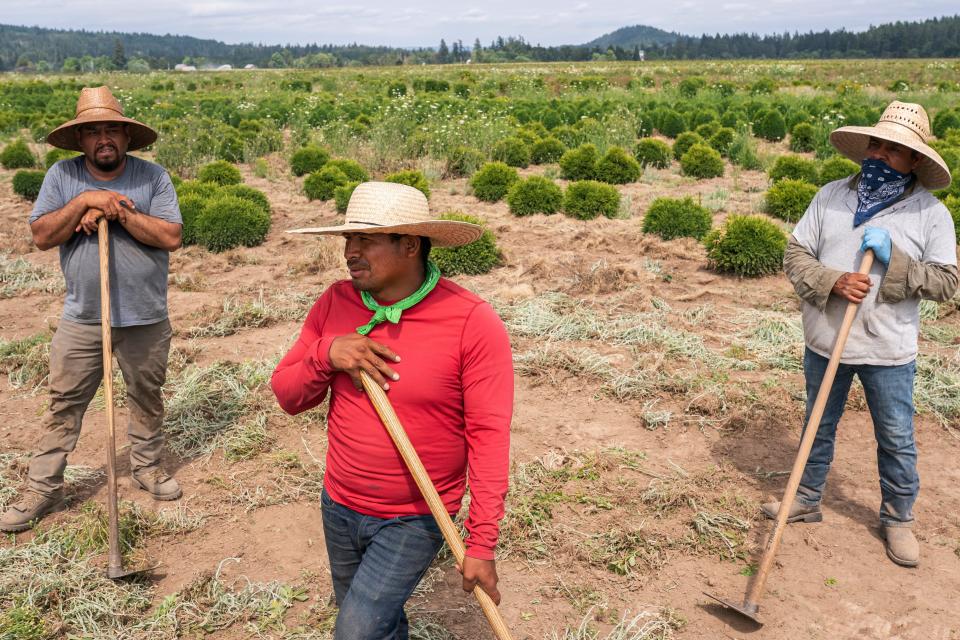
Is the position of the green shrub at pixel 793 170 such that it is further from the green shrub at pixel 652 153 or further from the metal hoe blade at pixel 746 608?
the metal hoe blade at pixel 746 608

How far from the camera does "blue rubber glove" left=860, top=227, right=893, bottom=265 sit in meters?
3.20

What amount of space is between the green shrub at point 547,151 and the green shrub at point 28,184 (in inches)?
336

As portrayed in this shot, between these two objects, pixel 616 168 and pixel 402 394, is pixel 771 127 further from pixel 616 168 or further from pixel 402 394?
pixel 402 394

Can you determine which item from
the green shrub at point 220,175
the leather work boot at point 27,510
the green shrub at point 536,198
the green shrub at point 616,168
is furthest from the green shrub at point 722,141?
the leather work boot at point 27,510

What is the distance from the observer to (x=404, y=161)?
14398mm

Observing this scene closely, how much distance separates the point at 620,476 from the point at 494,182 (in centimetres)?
782

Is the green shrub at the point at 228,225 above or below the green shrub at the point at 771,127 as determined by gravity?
below

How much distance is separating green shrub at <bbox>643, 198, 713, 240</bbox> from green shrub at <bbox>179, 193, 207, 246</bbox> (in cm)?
555

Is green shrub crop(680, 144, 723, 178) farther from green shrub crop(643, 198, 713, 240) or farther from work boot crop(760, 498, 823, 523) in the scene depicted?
work boot crop(760, 498, 823, 523)

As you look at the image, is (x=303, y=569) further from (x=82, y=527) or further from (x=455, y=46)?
(x=455, y=46)

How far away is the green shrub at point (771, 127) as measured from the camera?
18.0 metres

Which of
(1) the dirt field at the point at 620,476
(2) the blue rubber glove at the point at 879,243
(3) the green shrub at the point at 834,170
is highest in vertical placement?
(2) the blue rubber glove at the point at 879,243

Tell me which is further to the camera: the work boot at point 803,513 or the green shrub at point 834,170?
the green shrub at point 834,170

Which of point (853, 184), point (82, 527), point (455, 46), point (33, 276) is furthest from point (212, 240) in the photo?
point (455, 46)
